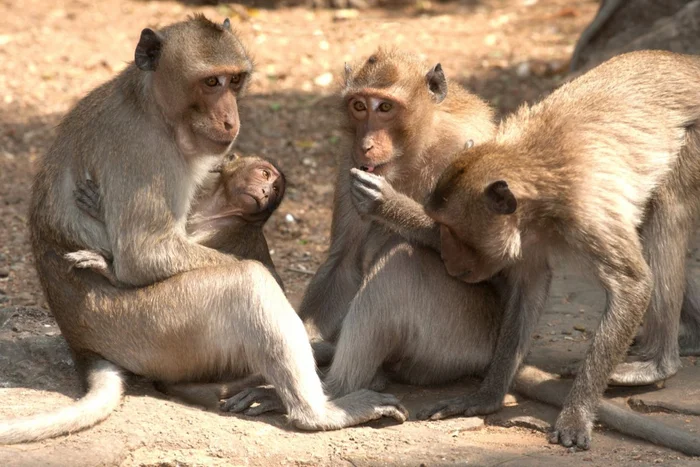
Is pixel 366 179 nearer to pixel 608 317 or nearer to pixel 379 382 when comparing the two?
pixel 379 382

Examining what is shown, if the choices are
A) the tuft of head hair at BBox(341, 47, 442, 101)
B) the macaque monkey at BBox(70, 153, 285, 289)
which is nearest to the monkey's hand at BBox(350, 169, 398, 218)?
the tuft of head hair at BBox(341, 47, 442, 101)

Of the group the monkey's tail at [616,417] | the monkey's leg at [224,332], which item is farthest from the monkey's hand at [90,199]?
the monkey's tail at [616,417]

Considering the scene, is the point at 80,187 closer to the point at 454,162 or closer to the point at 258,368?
the point at 258,368

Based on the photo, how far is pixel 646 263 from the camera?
525 centimetres

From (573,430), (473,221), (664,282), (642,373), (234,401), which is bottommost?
(234,401)

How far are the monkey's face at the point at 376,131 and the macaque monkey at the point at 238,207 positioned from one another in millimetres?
664

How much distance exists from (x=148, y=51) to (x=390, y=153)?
1.34m

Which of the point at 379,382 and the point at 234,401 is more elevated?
the point at 379,382

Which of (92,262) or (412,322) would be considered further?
(412,322)

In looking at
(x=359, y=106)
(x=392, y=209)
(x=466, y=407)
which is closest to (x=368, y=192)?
(x=392, y=209)

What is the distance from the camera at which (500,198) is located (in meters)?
4.89

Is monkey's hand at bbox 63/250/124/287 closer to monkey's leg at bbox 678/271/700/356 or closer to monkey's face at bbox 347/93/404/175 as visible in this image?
monkey's face at bbox 347/93/404/175

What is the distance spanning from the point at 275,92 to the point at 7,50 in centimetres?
310

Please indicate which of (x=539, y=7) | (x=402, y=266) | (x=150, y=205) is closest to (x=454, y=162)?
(x=402, y=266)
